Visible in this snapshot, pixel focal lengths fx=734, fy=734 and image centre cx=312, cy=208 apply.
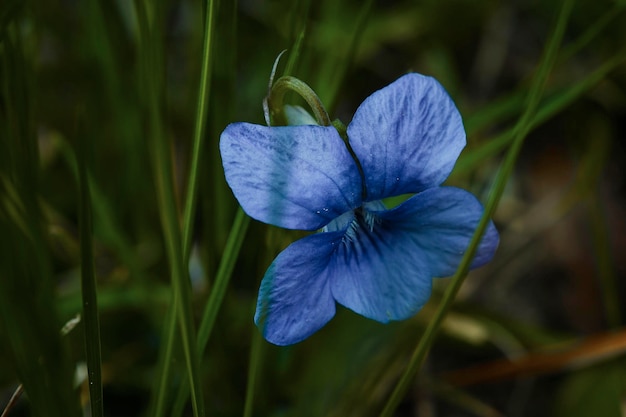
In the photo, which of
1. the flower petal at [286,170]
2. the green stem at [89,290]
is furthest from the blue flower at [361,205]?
the green stem at [89,290]

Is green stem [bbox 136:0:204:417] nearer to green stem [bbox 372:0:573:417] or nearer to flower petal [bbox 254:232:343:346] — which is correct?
flower petal [bbox 254:232:343:346]

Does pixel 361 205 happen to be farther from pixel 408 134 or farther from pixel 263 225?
pixel 263 225

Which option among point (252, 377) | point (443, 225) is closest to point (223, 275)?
point (252, 377)

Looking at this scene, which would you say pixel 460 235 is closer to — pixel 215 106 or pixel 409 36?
pixel 215 106

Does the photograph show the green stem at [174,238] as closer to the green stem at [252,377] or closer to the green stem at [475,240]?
the green stem at [252,377]

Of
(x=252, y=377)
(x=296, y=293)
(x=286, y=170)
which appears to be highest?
(x=286, y=170)

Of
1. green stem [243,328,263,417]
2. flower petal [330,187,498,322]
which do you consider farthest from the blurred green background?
flower petal [330,187,498,322]

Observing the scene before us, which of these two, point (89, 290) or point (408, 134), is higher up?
point (408, 134)
